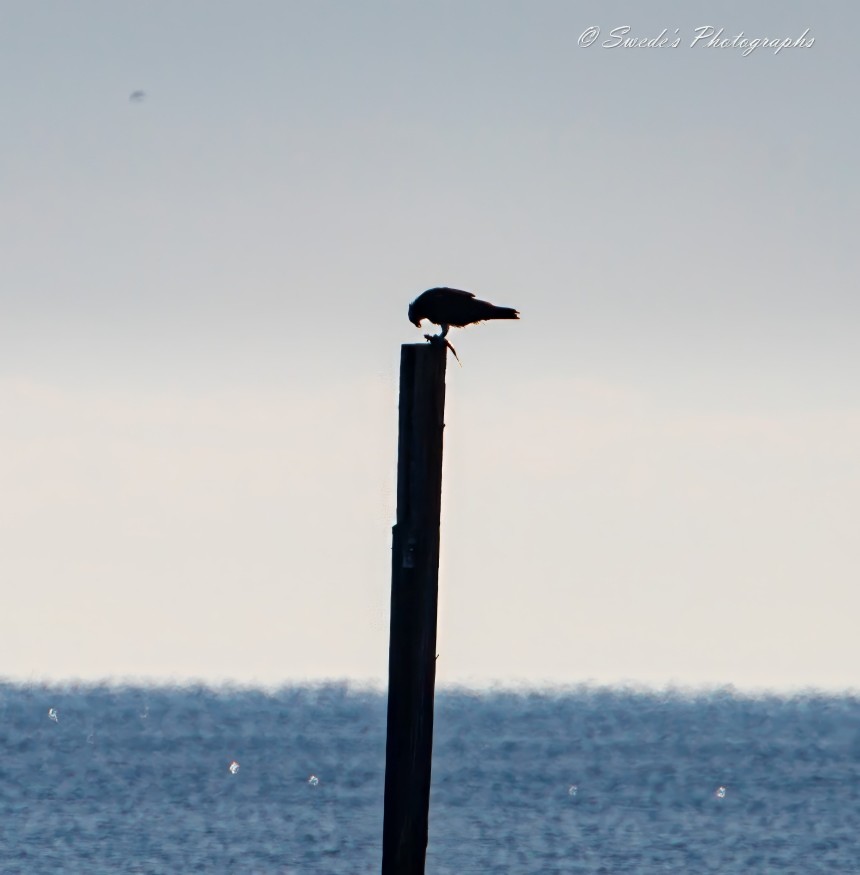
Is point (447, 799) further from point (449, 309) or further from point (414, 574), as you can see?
point (414, 574)

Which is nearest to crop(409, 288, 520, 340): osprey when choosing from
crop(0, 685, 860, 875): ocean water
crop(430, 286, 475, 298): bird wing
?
crop(430, 286, 475, 298): bird wing

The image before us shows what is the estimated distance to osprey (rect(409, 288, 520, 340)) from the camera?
8711mm

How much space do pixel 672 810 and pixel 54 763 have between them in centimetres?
3322

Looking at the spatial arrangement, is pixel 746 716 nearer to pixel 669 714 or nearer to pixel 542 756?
pixel 669 714

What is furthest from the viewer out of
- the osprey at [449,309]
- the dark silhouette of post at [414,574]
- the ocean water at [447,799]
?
the ocean water at [447,799]

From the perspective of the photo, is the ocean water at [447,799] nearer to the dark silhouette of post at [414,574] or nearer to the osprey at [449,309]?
the osprey at [449,309]

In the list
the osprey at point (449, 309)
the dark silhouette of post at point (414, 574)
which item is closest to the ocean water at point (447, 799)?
the osprey at point (449, 309)

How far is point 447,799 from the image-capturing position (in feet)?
163

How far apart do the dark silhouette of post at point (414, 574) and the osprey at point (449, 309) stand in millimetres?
1284

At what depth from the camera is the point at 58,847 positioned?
112 feet

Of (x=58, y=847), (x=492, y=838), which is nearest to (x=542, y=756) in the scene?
(x=492, y=838)

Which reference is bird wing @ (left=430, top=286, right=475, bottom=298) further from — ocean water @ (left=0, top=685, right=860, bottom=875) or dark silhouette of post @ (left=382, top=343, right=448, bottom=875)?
ocean water @ (left=0, top=685, right=860, bottom=875)

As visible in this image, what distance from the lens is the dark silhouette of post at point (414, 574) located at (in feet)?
24.3

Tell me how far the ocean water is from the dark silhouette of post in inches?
910
